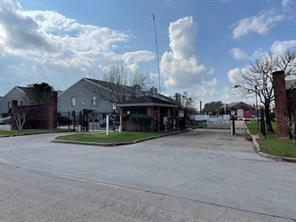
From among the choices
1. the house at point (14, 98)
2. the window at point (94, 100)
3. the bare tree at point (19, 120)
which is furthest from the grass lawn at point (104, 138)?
the house at point (14, 98)

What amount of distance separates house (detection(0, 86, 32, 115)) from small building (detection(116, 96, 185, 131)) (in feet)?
105

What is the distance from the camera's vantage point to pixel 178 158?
10.9m

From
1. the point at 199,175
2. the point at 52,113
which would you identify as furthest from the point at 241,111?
the point at 199,175

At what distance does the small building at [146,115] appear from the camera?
2523 cm

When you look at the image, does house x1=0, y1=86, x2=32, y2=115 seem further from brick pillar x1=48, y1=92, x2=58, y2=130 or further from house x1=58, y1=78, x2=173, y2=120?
brick pillar x1=48, y1=92, x2=58, y2=130

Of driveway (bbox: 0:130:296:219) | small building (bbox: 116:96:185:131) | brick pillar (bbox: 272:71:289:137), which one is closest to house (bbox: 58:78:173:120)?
small building (bbox: 116:96:185:131)

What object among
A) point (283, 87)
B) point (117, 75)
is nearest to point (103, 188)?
point (283, 87)

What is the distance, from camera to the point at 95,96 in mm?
45375

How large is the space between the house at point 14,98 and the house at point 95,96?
8.80m

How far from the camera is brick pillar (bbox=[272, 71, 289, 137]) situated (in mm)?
17025

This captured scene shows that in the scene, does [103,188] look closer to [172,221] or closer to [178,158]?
[172,221]

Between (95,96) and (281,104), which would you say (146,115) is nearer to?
(281,104)

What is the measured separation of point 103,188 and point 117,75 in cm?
3411

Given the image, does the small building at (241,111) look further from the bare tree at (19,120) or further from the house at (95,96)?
the bare tree at (19,120)
